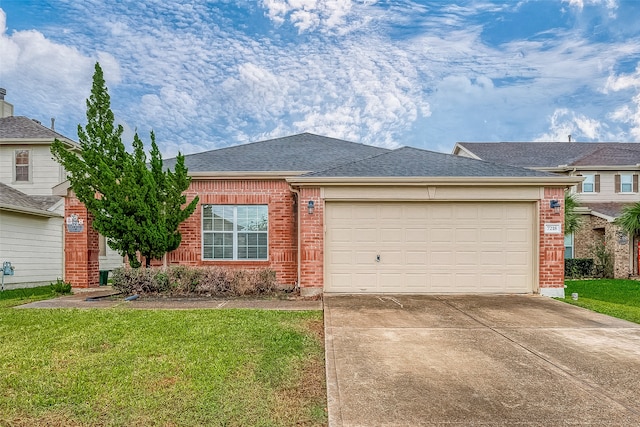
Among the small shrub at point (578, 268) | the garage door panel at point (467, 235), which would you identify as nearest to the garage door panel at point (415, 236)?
the garage door panel at point (467, 235)

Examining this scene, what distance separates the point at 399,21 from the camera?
45.2ft

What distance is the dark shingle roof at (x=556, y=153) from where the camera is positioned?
21422 millimetres

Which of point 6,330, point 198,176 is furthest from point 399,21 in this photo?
point 6,330

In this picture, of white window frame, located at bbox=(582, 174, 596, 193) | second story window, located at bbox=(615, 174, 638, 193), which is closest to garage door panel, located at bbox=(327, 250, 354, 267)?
white window frame, located at bbox=(582, 174, 596, 193)

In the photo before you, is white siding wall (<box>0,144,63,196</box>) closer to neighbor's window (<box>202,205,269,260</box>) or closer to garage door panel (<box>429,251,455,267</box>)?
neighbor's window (<box>202,205,269,260</box>)

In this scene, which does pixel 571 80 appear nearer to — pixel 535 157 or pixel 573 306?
pixel 535 157

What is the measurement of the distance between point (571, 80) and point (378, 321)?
18357 mm

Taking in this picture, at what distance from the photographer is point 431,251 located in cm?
963

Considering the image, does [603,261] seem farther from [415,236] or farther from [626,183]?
[415,236]

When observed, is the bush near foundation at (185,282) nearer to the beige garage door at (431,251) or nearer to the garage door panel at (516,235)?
the beige garage door at (431,251)

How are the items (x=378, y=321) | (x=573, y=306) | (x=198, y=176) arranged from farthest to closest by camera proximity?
1. (x=198, y=176)
2. (x=573, y=306)
3. (x=378, y=321)

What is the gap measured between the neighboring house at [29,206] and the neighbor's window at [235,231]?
21.0 ft

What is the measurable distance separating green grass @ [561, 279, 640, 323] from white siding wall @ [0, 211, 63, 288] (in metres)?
15.4

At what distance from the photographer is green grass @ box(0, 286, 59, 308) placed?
865cm
